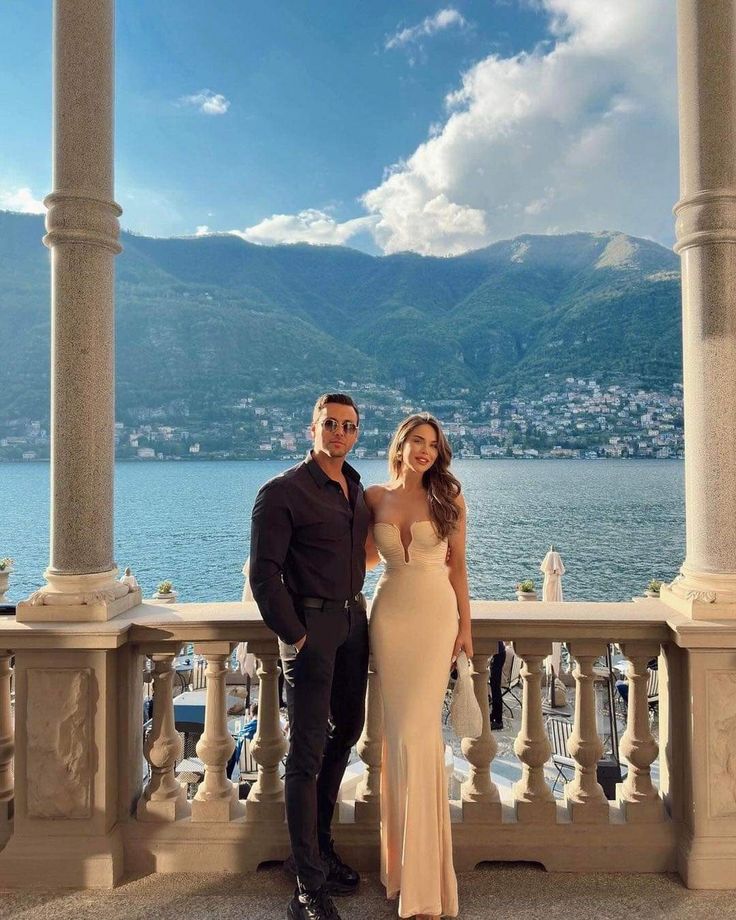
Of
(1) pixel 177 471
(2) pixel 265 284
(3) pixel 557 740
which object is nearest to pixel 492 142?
(2) pixel 265 284

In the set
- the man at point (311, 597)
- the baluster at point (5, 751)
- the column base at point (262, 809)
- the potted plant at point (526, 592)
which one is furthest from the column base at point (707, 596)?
the potted plant at point (526, 592)

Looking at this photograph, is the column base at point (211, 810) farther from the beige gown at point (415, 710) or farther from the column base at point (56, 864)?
the beige gown at point (415, 710)

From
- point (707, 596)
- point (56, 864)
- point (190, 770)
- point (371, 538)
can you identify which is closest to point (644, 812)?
point (707, 596)

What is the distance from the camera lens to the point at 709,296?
256cm

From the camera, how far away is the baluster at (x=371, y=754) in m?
2.50

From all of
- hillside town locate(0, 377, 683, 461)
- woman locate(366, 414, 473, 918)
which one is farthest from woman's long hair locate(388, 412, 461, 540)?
hillside town locate(0, 377, 683, 461)

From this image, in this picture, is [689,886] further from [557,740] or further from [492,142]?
[492,142]

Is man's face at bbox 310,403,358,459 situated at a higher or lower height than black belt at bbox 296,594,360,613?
higher

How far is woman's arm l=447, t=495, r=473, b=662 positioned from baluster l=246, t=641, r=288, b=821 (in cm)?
76

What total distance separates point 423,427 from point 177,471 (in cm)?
14933

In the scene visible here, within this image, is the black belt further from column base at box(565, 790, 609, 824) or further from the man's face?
column base at box(565, 790, 609, 824)

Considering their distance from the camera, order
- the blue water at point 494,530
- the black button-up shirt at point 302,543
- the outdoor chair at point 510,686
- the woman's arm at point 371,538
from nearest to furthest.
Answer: the black button-up shirt at point 302,543 → the woman's arm at point 371,538 → the outdoor chair at point 510,686 → the blue water at point 494,530

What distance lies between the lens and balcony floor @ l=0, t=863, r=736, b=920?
2.21 metres

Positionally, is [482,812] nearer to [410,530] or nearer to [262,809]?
[262,809]
